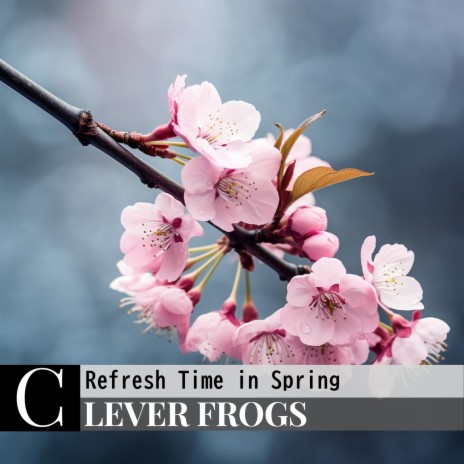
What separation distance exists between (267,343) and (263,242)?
143mm

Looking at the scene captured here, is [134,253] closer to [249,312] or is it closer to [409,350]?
[249,312]

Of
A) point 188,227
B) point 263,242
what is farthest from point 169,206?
point 263,242

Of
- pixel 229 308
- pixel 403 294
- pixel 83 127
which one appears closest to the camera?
pixel 83 127

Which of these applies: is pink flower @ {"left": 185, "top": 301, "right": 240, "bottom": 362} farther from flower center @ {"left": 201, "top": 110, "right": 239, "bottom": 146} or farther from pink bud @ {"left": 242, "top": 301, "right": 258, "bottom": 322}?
flower center @ {"left": 201, "top": 110, "right": 239, "bottom": 146}

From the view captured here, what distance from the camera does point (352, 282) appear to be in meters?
0.75

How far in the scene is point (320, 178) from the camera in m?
0.74

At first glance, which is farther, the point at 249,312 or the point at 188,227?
the point at 249,312

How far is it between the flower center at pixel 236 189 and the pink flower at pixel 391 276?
0.58 feet

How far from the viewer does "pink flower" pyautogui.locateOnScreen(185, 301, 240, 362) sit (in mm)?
857

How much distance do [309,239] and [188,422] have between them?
42 centimetres

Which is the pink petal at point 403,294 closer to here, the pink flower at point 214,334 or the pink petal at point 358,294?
the pink petal at point 358,294

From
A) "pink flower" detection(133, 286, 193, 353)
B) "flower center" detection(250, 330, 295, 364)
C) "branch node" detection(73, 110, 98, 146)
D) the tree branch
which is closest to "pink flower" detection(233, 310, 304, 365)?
"flower center" detection(250, 330, 295, 364)

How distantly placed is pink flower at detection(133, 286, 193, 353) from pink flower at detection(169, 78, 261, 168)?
25 cm

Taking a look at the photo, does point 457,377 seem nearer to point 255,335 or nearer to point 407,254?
point 407,254
